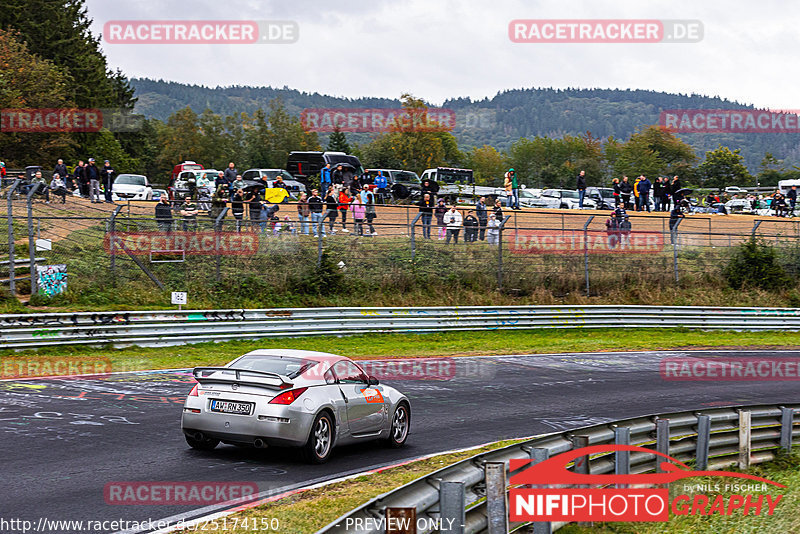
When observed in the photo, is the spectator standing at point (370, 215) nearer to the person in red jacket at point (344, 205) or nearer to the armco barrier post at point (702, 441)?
the person in red jacket at point (344, 205)

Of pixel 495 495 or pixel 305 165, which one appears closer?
pixel 495 495

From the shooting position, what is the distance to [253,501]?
791cm

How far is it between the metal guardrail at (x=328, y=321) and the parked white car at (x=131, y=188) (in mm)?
21662

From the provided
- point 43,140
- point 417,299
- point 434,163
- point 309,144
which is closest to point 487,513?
point 417,299

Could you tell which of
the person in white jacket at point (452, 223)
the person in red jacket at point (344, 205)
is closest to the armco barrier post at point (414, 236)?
the person in white jacket at point (452, 223)

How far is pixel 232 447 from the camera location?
10.5 meters

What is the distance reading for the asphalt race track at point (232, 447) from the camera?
841 cm

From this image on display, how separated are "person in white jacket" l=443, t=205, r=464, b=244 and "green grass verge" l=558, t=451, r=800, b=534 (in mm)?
17104

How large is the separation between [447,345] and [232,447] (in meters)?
12.4

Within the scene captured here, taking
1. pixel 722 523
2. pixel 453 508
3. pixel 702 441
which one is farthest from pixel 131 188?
pixel 453 508

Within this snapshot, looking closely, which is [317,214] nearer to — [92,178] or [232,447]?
[92,178]

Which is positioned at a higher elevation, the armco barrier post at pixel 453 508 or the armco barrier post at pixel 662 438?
the armco barrier post at pixel 453 508

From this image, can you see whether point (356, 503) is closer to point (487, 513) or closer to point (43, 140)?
point (487, 513)

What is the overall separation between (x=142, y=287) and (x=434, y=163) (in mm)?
58170
